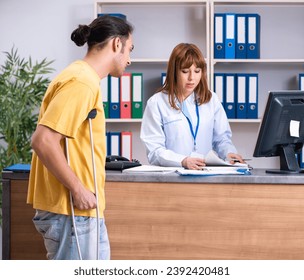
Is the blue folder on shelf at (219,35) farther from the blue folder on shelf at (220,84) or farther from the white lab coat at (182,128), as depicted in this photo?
the white lab coat at (182,128)

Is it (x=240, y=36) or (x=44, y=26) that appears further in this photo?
(x=44, y=26)

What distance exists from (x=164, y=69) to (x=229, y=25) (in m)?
0.63

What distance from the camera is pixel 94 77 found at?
7.51 ft

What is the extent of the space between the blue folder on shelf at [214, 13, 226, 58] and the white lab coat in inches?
46.4

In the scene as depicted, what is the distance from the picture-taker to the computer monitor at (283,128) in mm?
2961

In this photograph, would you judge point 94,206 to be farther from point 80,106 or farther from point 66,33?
point 66,33

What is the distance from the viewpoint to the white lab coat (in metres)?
3.48

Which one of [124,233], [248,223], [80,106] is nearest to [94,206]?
[80,106]

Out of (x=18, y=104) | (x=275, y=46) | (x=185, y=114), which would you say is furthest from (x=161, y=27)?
(x=185, y=114)

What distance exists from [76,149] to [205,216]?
0.80 metres

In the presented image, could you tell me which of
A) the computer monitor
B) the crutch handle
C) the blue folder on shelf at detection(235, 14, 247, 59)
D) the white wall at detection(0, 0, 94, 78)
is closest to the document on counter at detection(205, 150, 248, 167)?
the computer monitor

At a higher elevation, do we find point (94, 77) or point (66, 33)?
point (66, 33)

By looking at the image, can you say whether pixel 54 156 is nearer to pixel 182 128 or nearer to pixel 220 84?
pixel 182 128

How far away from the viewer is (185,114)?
3545mm
